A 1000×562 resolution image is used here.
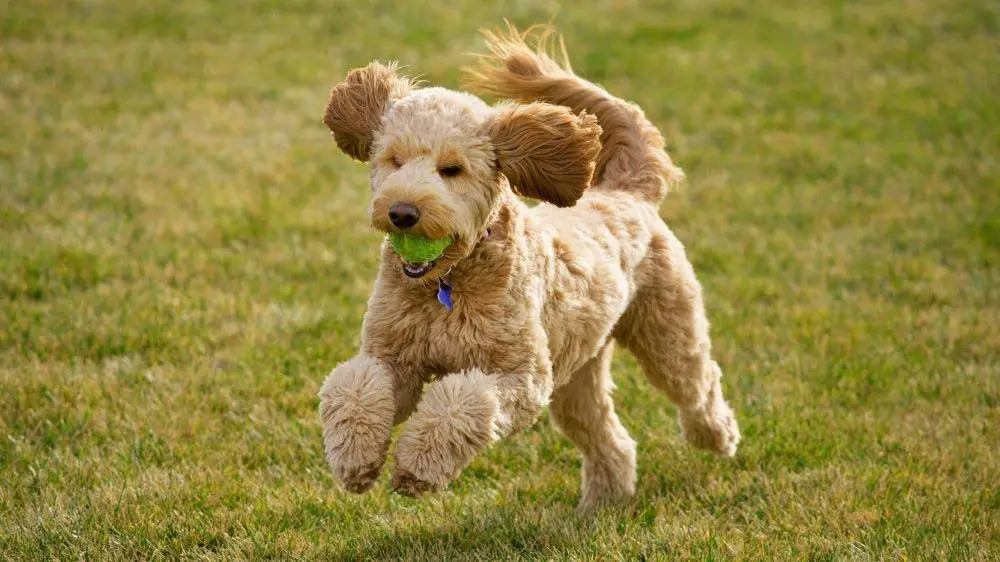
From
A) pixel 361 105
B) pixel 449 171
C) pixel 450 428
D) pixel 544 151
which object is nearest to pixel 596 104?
pixel 544 151

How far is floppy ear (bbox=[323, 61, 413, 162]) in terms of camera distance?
13.7 feet

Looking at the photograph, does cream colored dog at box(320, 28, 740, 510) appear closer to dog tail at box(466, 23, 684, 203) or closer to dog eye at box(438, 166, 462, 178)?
dog eye at box(438, 166, 462, 178)

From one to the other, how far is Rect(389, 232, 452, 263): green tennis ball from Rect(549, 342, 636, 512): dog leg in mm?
A: 1682

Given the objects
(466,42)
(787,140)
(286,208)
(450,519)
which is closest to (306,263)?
(286,208)

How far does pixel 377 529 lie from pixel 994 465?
2992mm

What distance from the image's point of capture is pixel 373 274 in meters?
8.41

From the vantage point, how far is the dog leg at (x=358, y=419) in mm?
3797

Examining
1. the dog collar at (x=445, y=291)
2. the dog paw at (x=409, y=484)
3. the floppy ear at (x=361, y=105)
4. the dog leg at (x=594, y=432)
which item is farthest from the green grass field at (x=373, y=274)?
the floppy ear at (x=361, y=105)

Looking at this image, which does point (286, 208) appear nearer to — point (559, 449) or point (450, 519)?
point (559, 449)

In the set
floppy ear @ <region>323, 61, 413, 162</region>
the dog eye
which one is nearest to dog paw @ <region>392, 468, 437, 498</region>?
the dog eye

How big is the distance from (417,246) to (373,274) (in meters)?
4.63

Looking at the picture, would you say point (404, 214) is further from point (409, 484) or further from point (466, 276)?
point (409, 484)

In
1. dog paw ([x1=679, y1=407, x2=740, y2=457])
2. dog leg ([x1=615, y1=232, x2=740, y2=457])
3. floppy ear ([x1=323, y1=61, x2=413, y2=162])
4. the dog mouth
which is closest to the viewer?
the dog mouth

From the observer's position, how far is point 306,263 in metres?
8.55
